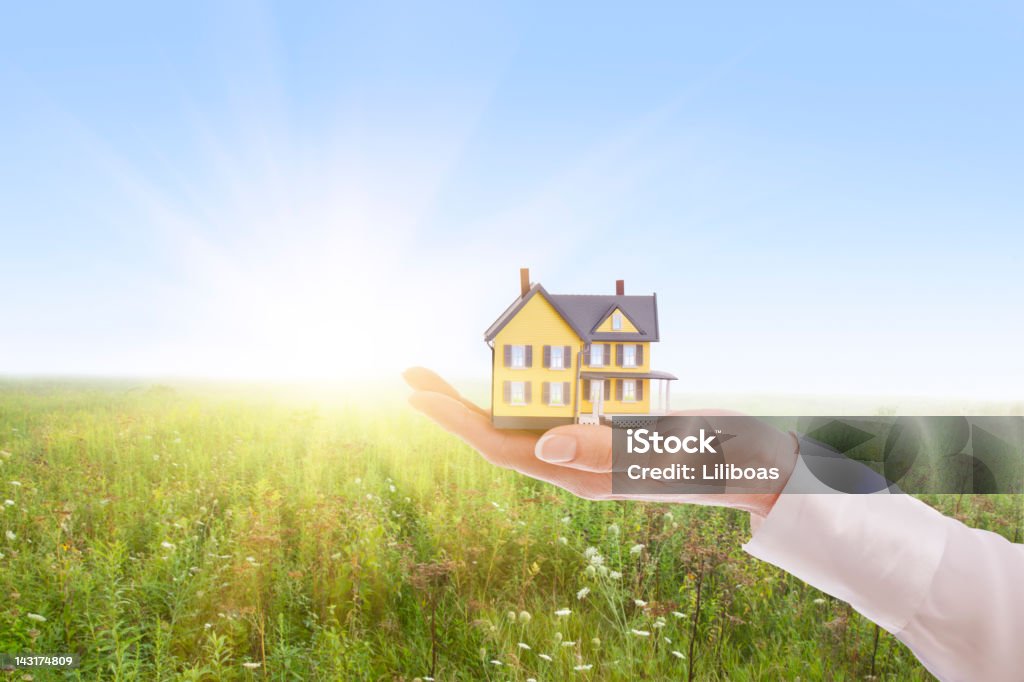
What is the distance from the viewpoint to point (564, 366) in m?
1.83

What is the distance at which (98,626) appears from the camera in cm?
312

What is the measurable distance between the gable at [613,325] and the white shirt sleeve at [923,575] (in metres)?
0.65

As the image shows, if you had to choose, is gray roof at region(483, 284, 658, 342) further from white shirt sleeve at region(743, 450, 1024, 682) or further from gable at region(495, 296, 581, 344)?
white shirt sleeve at region(743, 450, 1024, 682)

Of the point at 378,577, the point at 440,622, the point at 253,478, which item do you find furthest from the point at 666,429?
the point at 253,478

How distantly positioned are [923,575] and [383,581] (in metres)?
2.76

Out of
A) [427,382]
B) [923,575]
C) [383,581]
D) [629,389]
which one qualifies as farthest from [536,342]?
[383,581]

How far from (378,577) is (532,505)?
1.13 metres

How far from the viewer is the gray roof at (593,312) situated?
1.82 m

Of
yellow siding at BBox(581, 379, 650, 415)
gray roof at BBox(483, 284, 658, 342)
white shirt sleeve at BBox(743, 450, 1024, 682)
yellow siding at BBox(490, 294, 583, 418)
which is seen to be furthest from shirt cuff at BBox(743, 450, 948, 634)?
yellow siding at BBox(490, 294, 583, 418)

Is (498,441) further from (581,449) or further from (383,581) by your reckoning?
(383,581)

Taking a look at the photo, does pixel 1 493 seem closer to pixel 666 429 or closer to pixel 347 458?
pixel 347 458

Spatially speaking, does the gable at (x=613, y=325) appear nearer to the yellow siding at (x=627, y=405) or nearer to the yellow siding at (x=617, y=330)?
the yellow siding at (x=617, y=330)

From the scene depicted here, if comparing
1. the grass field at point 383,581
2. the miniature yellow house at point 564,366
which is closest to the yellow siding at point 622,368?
the miniature yellow house at point 564,366

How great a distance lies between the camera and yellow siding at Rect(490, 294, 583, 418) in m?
1.82
